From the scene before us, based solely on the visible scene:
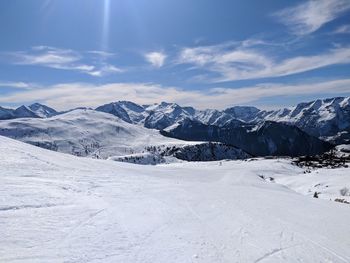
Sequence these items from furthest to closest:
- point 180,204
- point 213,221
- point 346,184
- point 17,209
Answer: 1. point 346,184
2. point 180,204
3. point 213,221
4. point 17,209

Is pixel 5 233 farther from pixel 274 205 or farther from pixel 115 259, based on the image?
pixel 274 205

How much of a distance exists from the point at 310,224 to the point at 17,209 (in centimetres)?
921

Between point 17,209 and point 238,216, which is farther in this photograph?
point 238,216

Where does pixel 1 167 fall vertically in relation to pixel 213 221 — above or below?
above

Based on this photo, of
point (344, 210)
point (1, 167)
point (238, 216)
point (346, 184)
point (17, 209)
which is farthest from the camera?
point (346, 184)

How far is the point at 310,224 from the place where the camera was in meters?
11.8

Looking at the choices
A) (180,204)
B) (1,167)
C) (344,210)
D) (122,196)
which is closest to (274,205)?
(344,210)

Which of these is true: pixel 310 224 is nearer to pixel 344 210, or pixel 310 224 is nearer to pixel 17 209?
pixel 344 210

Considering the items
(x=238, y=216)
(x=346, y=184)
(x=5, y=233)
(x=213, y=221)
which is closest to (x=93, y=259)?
(x=5, y=233)

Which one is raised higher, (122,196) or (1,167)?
(1,167)

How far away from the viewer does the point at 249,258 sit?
7871 mm

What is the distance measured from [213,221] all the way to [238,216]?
136 cm

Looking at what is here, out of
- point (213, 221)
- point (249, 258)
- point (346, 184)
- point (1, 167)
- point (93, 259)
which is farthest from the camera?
point (346, 184)

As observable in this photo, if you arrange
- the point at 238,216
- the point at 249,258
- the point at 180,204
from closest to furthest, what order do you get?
the point at 249,258, the point at 238,216, the point at 180,204
